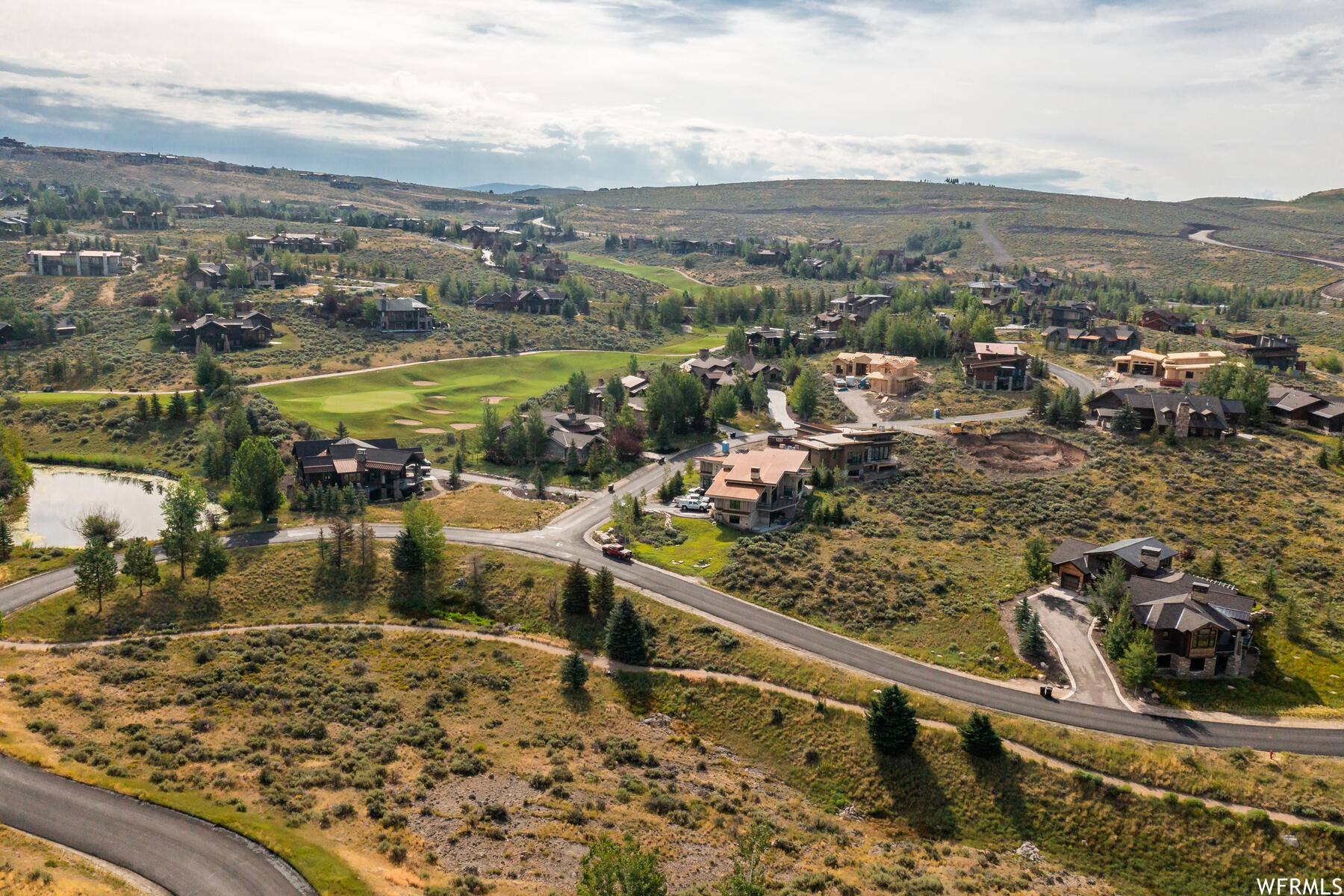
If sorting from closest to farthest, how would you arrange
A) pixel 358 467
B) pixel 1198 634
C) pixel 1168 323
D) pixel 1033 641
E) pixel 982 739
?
pixel 982 739
pixel 1198 634
pixel 1033 641
pixel 358 467
pixel 1168 323

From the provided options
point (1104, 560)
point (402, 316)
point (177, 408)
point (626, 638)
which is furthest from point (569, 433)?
point (402, 316)

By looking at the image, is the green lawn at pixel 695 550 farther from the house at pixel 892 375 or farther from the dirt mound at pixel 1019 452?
the house at pixel 892 375

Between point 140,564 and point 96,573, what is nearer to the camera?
point 96,573

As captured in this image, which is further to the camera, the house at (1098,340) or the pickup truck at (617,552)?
the house at (1098,340)

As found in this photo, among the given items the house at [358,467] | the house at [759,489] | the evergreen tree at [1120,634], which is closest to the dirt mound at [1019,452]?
the house at [759,489]

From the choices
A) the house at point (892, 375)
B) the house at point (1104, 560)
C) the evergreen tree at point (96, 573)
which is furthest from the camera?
the house at point (892, 375)

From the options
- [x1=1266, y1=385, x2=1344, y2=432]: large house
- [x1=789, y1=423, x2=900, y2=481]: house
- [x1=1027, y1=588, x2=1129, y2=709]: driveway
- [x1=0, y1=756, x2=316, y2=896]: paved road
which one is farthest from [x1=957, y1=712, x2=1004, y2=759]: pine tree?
[x1=1266, y1=385, x2=1344, y2=432]: large house

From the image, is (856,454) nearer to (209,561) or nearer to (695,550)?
(695,550)
